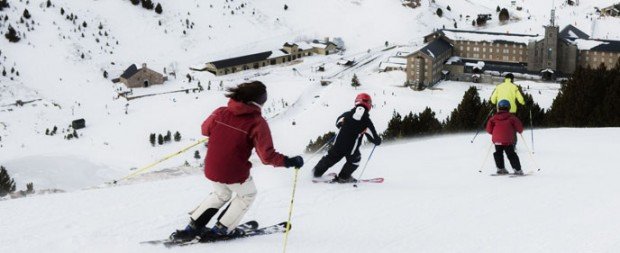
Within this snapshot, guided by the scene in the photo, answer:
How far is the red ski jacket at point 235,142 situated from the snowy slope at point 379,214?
876mm

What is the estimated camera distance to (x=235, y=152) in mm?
6246

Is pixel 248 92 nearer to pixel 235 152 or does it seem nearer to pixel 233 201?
pixel 235 152

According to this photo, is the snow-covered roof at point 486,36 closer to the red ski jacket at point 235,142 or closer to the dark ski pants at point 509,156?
the dark ski pants at point 509,156

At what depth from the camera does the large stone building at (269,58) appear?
59812 mm

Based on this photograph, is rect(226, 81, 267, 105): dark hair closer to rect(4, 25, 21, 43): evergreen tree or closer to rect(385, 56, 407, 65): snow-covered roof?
rect(4, 25, 21, 43): evergreen tree

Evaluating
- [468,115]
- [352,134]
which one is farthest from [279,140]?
[352,134]

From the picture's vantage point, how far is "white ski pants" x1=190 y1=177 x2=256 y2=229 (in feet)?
21.1

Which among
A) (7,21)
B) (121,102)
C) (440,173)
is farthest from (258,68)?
(440,173)

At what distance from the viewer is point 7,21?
183 ft

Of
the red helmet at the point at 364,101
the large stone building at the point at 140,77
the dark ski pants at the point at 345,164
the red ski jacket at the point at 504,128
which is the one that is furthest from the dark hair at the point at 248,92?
the large stone building at the point at 140,77

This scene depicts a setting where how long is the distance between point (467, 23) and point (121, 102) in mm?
51120

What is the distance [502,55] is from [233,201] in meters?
68.0

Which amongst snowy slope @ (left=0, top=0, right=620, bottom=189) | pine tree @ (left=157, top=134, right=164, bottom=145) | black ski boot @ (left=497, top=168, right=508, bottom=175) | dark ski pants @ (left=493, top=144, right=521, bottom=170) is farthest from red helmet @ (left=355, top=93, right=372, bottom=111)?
pine tree @ (left=157, top=134, right=164, bottom=145)

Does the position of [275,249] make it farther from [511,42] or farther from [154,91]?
[511,42]
